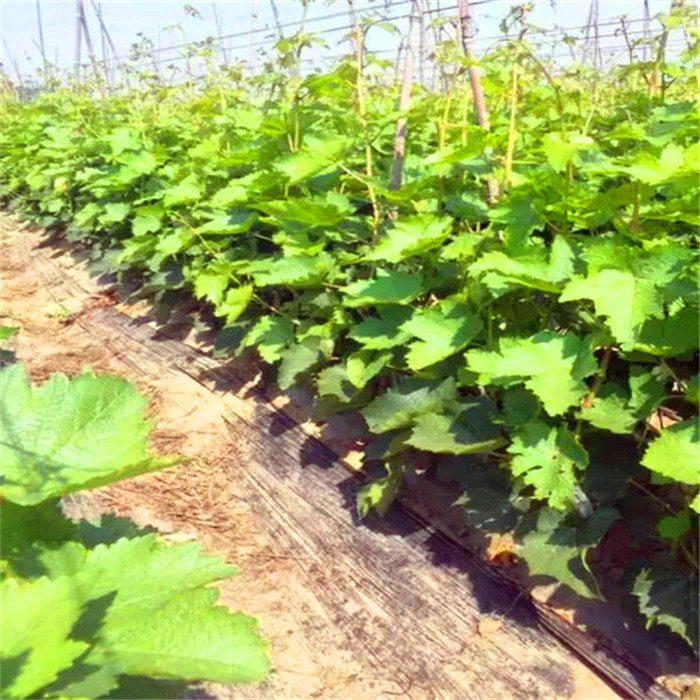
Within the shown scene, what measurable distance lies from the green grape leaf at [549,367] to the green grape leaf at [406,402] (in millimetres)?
351

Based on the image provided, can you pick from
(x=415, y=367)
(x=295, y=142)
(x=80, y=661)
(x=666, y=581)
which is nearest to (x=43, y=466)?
(x=80, y=661)

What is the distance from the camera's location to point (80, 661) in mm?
1131

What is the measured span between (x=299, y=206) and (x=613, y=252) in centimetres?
130

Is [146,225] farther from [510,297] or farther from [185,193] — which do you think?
[510,297]

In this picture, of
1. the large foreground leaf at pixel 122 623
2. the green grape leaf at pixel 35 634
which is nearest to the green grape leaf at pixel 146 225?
the large foreground leaf at pixel 122 623

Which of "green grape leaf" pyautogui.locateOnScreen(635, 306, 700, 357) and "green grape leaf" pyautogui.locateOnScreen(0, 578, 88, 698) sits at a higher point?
"green grape leaf" pyautogui.locateOnScreen(0, 578, 88, 698)

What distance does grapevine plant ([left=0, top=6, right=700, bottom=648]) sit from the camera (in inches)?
82.5

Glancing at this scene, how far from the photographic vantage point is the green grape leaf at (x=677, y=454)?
6.20ft

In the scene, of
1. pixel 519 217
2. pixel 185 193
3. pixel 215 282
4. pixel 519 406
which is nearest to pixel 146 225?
pixel 185 193

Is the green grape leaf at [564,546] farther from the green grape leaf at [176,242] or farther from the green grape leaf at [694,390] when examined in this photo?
the green grape leaf at [176,242]

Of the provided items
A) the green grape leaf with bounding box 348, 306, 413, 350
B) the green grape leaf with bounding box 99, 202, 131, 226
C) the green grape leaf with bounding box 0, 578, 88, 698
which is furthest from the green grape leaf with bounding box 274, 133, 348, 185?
the green grape leaf with bounding box 99, 202, 131, 226

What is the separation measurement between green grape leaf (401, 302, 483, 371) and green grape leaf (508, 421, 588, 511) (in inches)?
13.2

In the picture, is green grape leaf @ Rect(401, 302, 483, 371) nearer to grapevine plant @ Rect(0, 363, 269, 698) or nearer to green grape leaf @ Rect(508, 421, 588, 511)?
green grape leaf @ Rect(508, 421, 588, 511)

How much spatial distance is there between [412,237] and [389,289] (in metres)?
0.17
